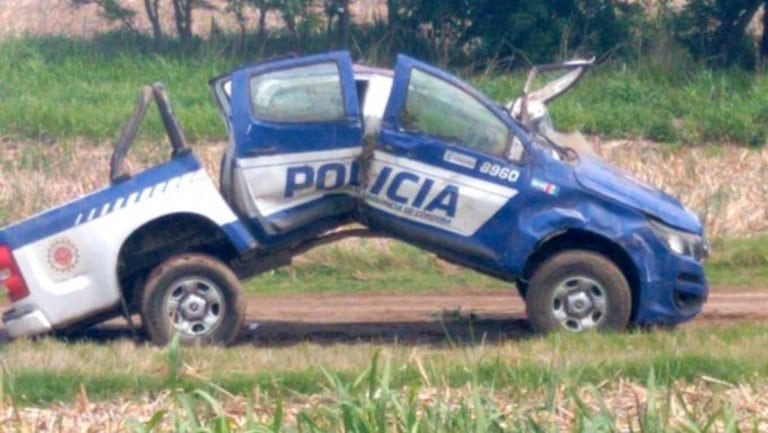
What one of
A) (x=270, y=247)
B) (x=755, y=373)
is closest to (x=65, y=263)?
(x=270, y=247)

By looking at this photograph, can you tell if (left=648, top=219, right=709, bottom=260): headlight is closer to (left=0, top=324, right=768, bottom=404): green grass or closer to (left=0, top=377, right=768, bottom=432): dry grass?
(left=0, top=324, right=768, bottom=404): green grass

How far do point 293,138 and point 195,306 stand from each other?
4.58 ft

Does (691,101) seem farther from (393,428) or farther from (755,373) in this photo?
(393,428)

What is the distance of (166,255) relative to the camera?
11.7 meters

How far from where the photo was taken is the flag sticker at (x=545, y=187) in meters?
11.5

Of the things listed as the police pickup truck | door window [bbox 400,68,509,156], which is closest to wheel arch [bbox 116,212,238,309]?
the police pickup truck

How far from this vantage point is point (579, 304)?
38.4 ft

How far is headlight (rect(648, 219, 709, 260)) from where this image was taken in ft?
38.0

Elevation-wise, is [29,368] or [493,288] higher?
[29,368]

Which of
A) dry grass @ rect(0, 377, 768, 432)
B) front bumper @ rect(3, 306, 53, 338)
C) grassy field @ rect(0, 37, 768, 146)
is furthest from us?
grassy field @ rect(0, 37, 768, 146)

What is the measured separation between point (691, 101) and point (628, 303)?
1073 cm

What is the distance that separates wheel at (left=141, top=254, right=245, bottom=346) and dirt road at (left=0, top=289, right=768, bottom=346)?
621mm

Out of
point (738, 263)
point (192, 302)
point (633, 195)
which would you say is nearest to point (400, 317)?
point (192, 302)

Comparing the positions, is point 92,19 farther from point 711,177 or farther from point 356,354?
point 356,354
